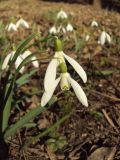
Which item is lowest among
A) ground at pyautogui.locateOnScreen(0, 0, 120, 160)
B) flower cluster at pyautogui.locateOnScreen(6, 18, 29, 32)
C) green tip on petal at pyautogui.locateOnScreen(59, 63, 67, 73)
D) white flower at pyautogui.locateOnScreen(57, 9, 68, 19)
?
ground at pyautogui.locateOnScreen(0, 0, 120, 160)

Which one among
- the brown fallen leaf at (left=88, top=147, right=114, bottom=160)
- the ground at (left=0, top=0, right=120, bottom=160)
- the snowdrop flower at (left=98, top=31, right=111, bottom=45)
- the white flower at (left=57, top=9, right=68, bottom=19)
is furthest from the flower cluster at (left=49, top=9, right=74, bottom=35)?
the brown fallen leaf at (left=88, top=147, right=114, bottom=160)

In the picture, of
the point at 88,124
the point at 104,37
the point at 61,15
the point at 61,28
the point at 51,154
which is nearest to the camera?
the point at 51,154

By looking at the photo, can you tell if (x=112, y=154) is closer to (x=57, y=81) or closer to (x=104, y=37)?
(x=57, y=81)

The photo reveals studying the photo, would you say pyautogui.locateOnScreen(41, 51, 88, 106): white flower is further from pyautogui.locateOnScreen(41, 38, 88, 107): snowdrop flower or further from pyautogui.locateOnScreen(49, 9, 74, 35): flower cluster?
pyautogui.locateOnScreen(49, 9, 74, 35): flower cluster

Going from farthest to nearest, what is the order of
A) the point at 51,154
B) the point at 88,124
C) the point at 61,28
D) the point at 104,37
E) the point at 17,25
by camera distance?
the point at 61,28, the point at 17,25, the point at 104,37, the point at 88,124, the point at 51,154

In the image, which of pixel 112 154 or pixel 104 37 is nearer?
pixel 112 154

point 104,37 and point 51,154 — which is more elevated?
point 104,37

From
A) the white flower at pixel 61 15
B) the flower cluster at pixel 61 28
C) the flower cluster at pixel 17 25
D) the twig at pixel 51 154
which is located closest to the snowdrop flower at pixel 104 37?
the flower cluster at pixel 61 28

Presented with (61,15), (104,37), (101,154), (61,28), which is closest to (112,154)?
(101,154)
